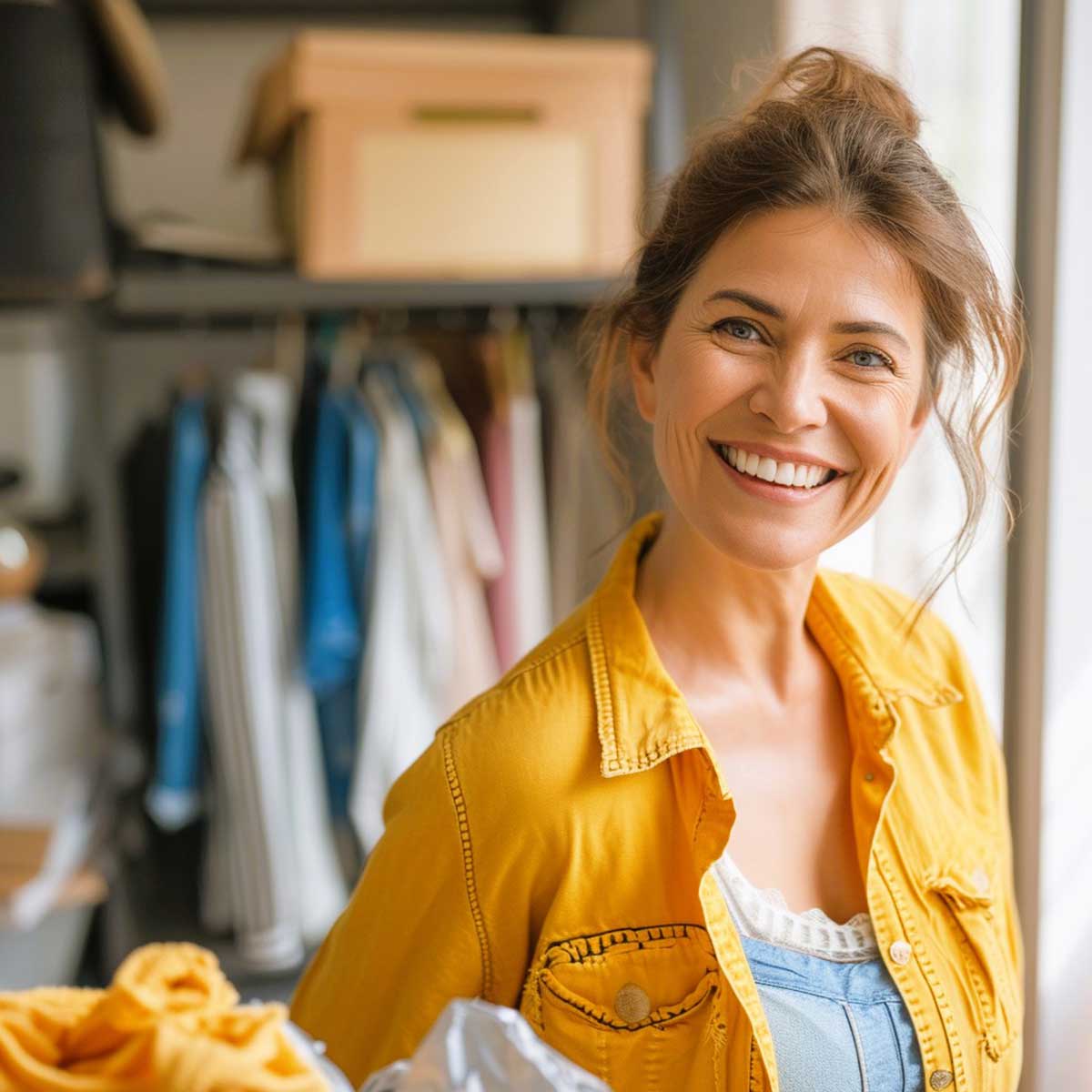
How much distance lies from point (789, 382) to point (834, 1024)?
1.39 feet

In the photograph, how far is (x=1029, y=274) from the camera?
4.22 ft

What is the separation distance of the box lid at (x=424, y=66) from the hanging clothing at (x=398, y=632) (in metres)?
0.49

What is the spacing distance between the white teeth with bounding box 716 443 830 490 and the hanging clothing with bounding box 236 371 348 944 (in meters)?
1.19

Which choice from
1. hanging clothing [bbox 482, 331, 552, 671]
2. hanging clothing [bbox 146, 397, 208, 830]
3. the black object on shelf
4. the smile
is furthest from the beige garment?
the smile

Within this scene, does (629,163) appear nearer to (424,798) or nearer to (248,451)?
(248,451)

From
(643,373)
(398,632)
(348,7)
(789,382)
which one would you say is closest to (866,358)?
(789,382)

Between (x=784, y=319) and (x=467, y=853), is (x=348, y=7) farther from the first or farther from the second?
(x=467, y=853)

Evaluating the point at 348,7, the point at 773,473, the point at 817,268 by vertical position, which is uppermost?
the point at 348,7

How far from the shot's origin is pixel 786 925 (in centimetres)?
86

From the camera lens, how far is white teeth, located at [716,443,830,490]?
A: 0.83 meters

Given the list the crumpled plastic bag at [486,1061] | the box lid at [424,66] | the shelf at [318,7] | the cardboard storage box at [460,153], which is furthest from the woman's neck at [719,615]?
the shelf at [318,7]

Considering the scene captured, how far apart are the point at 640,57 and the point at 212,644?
1140 millimetres

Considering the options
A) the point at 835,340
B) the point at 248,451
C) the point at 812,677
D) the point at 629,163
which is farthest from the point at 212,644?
the point at 835,340

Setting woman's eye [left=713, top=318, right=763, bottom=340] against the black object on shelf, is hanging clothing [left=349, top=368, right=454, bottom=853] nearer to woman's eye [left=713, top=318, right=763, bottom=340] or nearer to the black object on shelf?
the black object on shelf
